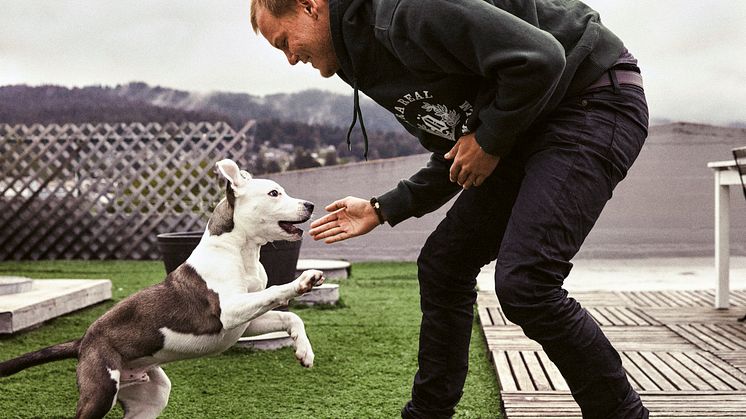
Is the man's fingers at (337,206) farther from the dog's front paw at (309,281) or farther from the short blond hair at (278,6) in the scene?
the short blond hair at (278,6)

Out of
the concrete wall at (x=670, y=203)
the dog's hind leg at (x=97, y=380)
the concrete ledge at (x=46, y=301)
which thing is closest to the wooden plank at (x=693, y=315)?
the dog's hind leg at (x=97, y=380)

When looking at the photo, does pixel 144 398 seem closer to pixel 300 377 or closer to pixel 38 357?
pixel 38 357

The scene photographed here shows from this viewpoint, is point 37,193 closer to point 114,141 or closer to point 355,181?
point 114,141

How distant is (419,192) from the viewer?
1954 mm

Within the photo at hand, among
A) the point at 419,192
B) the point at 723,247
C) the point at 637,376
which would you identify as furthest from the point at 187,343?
the point at 723,247

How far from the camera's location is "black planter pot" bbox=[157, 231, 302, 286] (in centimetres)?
288

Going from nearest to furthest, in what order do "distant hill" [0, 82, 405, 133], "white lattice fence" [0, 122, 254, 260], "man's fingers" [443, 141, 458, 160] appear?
"man's fingers" [443, 141, 458, 160] < "white lattice fence" [0, 122, 254, 260] < "distant hill" [0, 82, 405, 133]

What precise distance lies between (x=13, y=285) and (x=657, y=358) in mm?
3439

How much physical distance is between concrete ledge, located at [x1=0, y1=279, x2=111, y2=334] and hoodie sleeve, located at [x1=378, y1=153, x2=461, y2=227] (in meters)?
2.45

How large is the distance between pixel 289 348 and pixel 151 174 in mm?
5330

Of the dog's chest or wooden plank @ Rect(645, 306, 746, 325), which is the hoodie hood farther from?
wooden plank @ Rect(645, 306, 746, 325)

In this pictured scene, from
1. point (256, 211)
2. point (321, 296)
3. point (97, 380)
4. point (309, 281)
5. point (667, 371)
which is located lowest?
point (321, 296)

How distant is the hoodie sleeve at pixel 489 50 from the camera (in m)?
1.33

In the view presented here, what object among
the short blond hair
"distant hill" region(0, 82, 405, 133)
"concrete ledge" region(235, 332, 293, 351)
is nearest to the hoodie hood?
the short blond hair
